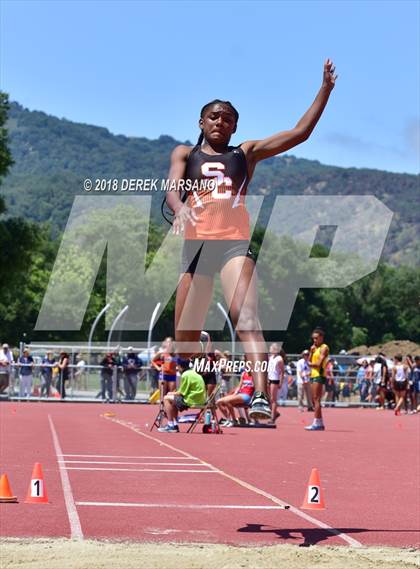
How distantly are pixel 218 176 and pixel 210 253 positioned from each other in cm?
49

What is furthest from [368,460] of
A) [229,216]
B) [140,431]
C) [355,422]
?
[355,422]

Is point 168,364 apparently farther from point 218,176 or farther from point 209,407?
point 218,176

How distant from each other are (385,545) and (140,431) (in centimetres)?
1250

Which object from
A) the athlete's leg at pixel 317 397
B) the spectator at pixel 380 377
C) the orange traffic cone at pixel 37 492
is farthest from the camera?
the spectator at pixel 380 377

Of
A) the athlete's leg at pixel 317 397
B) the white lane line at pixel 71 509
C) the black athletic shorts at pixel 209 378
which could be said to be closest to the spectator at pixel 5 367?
the athlete's leg at pixel 317 397

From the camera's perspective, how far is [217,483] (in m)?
11.3

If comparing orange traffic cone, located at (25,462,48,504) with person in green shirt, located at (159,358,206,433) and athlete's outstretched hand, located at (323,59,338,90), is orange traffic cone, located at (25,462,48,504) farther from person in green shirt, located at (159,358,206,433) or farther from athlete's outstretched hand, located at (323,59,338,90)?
person in green shirt, located at (159,358,206,433)

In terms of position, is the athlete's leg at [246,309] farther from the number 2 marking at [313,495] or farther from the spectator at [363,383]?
the spectator at [363,383]

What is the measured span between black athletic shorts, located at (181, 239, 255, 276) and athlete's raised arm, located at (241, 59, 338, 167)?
0.56m

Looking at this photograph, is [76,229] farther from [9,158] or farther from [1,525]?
[1,525]

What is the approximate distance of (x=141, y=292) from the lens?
80625 mm

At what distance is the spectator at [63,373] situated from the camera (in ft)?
110

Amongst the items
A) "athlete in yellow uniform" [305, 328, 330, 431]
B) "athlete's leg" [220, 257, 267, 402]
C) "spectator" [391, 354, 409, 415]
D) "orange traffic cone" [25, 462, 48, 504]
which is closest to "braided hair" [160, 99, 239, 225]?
"athlete's leg" [220, 257, 267, 402]

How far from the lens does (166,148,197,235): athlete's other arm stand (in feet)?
22.8
